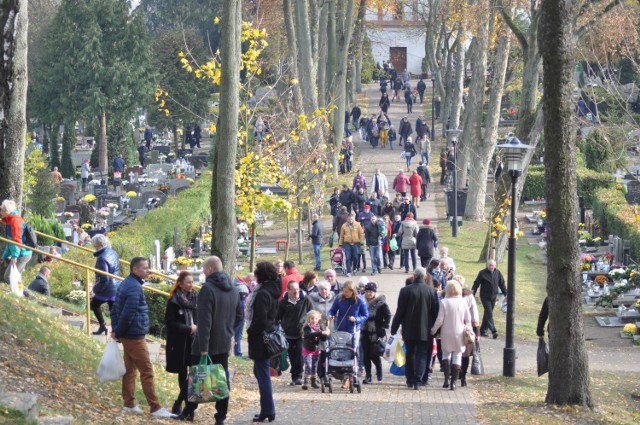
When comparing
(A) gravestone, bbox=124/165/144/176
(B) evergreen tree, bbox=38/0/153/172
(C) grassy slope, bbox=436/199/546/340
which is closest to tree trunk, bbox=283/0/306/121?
(C) grassy slope, bbox=436/199/546/340

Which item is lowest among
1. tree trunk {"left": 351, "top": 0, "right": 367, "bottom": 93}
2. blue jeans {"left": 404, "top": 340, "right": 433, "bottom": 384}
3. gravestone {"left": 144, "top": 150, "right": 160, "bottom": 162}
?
blue jeans {"left": 404, "top": 340, "right": 433, "bottom": 384}

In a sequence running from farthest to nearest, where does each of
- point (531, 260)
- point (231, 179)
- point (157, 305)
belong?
point (531, 260) < point (157, 305) < point (231, 179)

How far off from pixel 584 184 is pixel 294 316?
27.9 meters

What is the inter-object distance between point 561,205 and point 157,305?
810 centimetres

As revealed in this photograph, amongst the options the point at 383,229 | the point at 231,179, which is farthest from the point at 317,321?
the point at 383,229

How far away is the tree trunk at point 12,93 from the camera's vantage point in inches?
659

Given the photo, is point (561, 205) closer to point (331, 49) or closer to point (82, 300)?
point (82, 300)

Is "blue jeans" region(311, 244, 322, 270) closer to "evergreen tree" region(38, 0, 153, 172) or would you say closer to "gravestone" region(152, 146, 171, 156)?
"evergreen tree" region(38, 0, 153, 172)

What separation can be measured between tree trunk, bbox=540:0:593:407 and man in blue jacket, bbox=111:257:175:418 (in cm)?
467

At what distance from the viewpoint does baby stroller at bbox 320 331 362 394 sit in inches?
590

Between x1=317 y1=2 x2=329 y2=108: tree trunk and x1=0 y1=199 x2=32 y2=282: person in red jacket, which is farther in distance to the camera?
x1=317 y1=2 x2=329 y2=108: tree trunk

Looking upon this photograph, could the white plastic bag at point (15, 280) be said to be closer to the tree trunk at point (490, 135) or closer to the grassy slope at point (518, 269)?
the grassy slope at point (518, 269)

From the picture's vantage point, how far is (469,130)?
41625 millimetres

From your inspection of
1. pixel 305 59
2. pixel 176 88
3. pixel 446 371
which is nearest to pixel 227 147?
pixel 446 371
